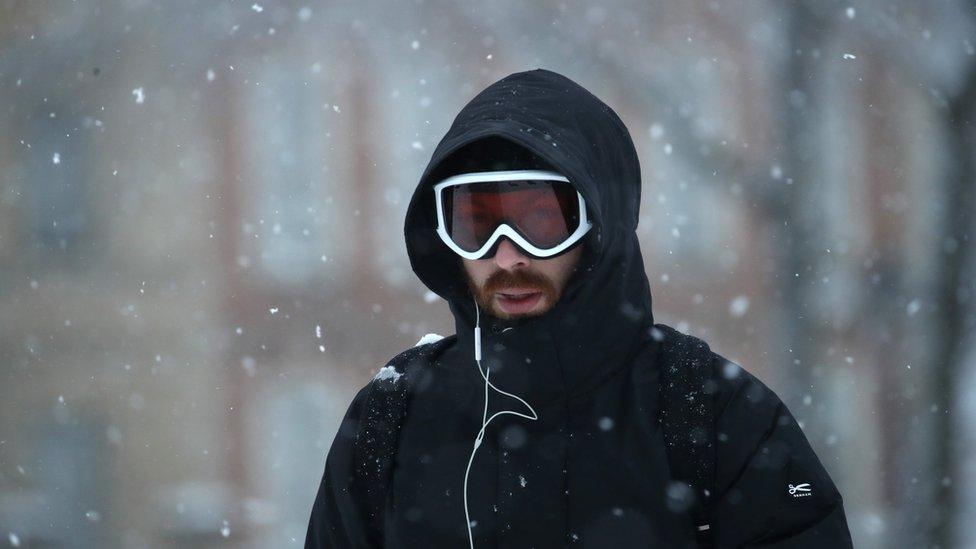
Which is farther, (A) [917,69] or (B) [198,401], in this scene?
(B) [198,401]

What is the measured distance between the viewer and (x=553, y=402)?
2.28 m

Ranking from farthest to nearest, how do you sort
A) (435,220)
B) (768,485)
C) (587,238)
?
(435,220)
(587,238)
(768,485)

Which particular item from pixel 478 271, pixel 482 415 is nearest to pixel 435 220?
pixel 478 271

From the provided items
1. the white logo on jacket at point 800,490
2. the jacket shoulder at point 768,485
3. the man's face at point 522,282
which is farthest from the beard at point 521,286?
the white logo on jacket at point 800,490

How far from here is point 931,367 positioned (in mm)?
7023

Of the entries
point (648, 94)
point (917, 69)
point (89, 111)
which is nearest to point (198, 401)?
point (89, 111)

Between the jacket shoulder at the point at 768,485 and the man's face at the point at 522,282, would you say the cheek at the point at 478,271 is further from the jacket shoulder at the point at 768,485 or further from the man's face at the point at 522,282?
the jacket shoulder at the point at 768,485

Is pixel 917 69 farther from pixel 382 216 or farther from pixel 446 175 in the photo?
pixel 446 175

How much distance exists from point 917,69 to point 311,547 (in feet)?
20.1

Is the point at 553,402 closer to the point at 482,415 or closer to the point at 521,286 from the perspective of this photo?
the point at 482,415

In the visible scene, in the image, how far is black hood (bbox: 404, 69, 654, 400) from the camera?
228cm

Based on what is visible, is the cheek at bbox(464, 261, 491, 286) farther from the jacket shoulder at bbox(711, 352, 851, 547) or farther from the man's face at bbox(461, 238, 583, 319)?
the jacket shoulder at bbox(711, 352, 851, 547)

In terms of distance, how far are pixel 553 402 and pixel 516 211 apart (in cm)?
44

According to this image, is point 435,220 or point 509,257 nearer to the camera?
point 509,257
